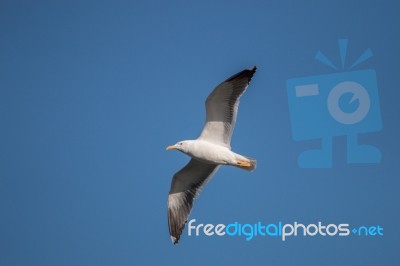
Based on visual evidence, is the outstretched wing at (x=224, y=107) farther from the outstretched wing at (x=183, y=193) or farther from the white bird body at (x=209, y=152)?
the outstretched wing at (x=183, y=193)

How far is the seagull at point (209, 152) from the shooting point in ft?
10.2

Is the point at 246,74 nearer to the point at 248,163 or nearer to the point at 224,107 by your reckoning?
the point at 224,107

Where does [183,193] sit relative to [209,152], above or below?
below

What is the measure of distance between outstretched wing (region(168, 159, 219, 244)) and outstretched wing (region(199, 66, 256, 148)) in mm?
183

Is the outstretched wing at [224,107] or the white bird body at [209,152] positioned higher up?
the outstretched wing at [224,107]

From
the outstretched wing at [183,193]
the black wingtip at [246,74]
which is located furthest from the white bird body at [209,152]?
the black wingtip at [246,74]

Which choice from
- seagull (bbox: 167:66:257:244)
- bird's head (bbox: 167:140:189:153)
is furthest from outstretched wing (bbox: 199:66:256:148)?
bird's head (bbox: 167:140:189:153)

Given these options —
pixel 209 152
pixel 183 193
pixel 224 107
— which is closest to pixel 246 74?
pixel 224 107

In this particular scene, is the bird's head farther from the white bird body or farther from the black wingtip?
the black wingtip

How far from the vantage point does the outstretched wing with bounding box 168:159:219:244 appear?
3.37 m

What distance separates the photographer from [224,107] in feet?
10.5

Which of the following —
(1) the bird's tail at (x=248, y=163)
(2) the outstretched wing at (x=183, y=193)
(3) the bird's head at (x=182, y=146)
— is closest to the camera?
(1) the bird's tail at (x=248, y=163)

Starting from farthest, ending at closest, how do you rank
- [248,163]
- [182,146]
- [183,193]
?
[183,193] → [182,146] → [248,163]

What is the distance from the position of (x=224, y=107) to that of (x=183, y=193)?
1.65 feet
